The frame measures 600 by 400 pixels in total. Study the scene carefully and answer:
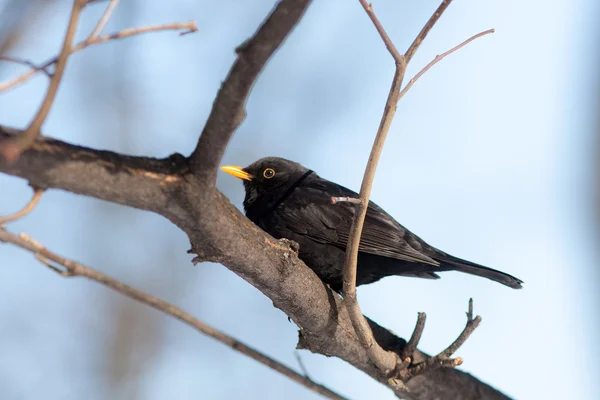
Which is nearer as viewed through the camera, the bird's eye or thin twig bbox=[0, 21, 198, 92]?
thin twig bbox=[0, 21, 198, 92]

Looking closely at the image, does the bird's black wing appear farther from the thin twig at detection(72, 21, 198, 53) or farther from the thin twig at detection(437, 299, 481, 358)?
the thin twig at detection(72, 21, 198, 53)

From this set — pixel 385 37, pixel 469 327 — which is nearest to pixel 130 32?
pixel 385 37

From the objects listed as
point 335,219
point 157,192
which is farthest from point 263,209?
point 157,192

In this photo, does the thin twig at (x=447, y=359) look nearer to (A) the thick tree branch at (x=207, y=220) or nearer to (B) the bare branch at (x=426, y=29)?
(A) the thick tree branch at (x=207, y=220)

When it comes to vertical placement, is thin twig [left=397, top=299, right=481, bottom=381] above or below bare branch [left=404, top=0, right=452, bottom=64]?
below

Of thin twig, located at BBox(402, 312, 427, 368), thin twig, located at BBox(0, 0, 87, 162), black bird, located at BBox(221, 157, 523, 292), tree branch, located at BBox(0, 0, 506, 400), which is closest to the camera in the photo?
thin twig, located at BBox(0, 0, 87, 162)

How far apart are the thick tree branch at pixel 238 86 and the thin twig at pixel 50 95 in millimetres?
575

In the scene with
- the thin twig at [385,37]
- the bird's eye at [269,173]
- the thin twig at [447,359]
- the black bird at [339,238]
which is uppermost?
the thin twig at [385,37]

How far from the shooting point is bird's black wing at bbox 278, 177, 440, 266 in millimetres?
4633

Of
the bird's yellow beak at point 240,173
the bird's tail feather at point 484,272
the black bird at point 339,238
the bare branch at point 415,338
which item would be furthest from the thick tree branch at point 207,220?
the bird's yellow beak at point 240,173

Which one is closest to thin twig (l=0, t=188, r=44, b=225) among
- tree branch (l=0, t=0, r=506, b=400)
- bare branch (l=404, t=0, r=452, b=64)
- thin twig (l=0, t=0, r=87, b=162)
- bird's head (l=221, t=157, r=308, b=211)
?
tree branch (l=0, t=0, r=506, b=400)

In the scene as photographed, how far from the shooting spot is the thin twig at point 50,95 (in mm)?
1939

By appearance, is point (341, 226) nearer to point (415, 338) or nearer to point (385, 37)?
point (415, 338)

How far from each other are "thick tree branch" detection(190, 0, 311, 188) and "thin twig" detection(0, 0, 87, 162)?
575mm
